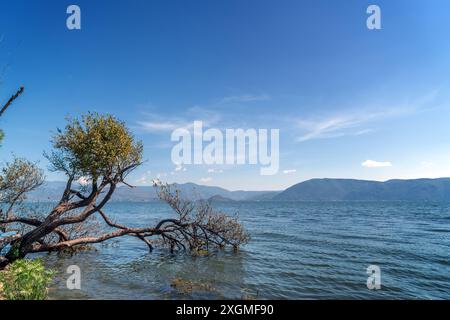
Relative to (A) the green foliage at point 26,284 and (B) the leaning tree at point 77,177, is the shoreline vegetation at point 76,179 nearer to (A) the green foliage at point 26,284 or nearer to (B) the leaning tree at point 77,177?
(B) the leaning tree at point 77,177

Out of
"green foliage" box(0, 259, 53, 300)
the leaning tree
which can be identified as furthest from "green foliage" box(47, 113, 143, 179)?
"green foliage" box(0, 259, 53, 300)

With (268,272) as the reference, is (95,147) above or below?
above

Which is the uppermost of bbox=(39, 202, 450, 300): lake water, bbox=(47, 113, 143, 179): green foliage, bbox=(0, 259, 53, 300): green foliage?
bbox=(47, 113, 143, 179): green foliage

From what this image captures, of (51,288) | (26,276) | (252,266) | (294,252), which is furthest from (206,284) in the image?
(294,252)

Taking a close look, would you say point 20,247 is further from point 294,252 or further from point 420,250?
point 420,250

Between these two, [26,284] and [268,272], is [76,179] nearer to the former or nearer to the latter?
[26,284]

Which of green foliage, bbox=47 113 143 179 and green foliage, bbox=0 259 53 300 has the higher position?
green foliage, bbox=47 113 143 179

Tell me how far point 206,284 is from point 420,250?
96.9 ft

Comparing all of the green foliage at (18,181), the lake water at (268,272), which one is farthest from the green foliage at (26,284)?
the green foliage at (18,181)

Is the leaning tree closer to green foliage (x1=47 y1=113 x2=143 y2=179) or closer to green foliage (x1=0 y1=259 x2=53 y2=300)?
green foliage (x1=47 y1=113 x2=143 y2=179)

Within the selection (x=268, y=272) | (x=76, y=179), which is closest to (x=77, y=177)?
(x=76, y=179)

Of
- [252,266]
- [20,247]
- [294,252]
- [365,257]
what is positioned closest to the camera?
[20,247]
